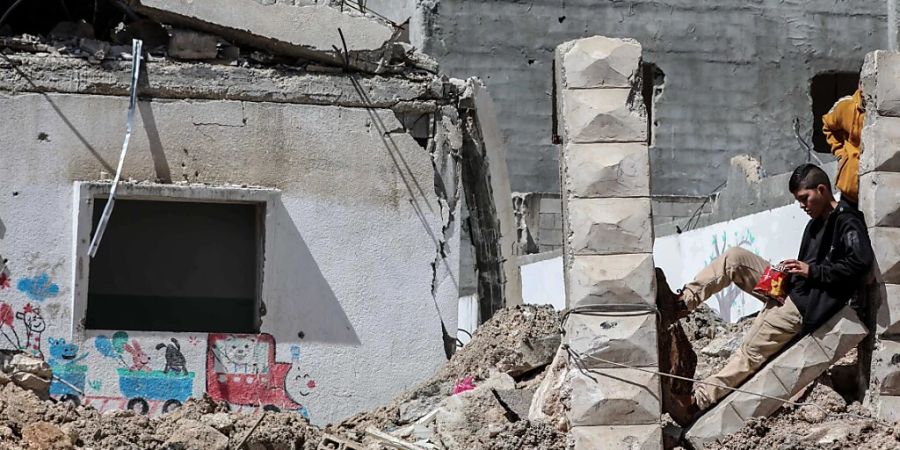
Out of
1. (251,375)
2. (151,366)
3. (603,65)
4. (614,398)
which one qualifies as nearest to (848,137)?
(603,65)

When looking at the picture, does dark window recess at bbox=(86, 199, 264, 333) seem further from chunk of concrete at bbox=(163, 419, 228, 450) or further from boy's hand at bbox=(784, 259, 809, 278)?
boy's hand at bbox=(784, 259, 809, 278)

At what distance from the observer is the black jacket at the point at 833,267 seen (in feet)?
25.0

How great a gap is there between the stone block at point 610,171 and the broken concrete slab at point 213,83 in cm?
329

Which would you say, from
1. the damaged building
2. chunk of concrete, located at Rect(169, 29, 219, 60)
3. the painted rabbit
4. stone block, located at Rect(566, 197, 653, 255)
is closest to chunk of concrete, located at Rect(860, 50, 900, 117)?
stone block, located at Rect(566, 197, 653, 255)

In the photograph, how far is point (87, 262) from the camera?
33.9 ft

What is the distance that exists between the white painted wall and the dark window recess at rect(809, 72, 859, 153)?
26.9 ft

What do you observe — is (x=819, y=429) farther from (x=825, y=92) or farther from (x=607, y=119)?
(x=825, y=92)

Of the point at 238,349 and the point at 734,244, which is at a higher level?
the point at 734,244

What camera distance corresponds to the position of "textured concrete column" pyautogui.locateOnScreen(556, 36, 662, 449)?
7.61 meters

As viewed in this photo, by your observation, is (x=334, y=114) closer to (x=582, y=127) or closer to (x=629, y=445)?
(x=582, y=127)

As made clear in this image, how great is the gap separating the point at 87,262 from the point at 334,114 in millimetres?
2004

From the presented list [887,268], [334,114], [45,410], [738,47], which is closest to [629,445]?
[887,268]

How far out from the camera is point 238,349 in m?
10.4

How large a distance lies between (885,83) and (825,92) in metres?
16.2
